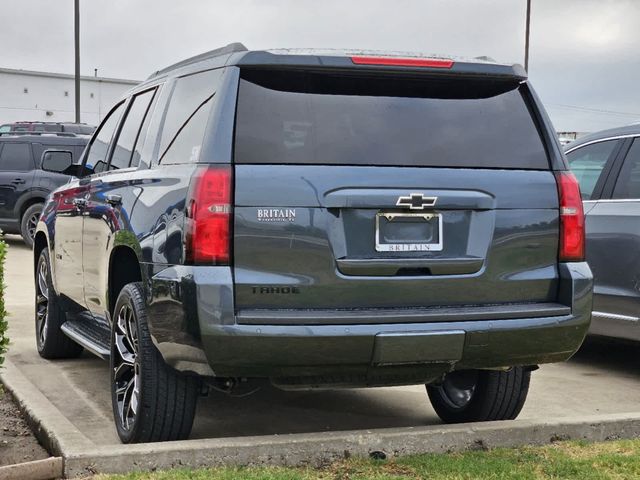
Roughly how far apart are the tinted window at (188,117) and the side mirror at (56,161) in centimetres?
208

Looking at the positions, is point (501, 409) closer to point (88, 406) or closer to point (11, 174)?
point (88, 406)

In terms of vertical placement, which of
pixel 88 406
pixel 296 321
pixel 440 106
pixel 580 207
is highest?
pixel 440 106

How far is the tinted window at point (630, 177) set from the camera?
6.55 metres

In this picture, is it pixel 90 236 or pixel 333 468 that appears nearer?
pixel 333 468

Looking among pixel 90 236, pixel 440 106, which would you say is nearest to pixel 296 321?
pixel 440 106

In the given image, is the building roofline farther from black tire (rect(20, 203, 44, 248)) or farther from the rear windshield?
the rear windshield

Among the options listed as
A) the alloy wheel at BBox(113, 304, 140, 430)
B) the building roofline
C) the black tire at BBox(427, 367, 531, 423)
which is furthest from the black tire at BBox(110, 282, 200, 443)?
the building roofline

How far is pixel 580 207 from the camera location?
443 centimetres

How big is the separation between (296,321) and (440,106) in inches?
49.5

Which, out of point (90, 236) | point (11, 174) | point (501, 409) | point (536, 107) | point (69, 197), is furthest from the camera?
point (11, 174)

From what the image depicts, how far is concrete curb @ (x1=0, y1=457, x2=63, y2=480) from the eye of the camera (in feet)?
12.9

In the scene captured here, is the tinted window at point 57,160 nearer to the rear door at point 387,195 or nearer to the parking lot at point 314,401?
the parking lot at point 314,401

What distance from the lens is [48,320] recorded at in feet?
21.9

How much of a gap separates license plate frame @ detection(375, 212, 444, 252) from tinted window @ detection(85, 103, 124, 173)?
250 centimetres
